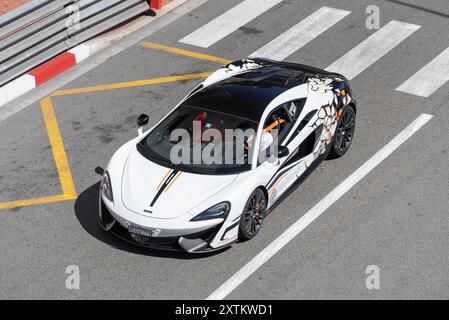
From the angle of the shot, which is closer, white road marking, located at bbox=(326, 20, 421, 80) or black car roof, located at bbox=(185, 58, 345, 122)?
black car roof, located at bbox=(185, 58, 345, 122)

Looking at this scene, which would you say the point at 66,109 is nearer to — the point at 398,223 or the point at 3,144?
the point at 3,144

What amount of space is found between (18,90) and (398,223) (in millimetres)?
6731

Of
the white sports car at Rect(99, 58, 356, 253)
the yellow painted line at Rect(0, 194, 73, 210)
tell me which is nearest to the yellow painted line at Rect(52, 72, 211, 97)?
the white sports car at Rect(99, 58, 356, 253)

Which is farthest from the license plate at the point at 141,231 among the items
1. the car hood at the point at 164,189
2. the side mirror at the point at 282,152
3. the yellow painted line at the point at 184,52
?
the yellow painted line at the point at 184,52

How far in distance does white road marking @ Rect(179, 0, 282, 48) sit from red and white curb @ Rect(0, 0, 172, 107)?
3.85 feet

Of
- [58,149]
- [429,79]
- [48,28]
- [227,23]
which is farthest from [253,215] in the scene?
[227,23]

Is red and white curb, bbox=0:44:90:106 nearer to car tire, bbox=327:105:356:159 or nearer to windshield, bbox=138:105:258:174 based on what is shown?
windshield, bbox=138:105:258:174

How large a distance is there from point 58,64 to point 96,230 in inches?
198

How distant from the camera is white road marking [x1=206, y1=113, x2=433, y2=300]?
9.86 metres

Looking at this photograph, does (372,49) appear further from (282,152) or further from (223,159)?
(223,159)

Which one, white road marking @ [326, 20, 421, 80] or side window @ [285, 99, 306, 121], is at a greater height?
side window @ [285, 99, 306, 121]

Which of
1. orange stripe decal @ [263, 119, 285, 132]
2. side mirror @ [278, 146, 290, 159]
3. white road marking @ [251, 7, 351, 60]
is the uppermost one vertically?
orange stripe decal @ [263, 119, 285, 132]
